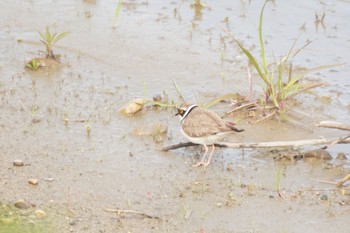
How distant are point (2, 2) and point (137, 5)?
2.02 m

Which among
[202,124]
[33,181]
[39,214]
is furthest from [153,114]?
[39,214]

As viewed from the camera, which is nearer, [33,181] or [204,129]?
[33,181]

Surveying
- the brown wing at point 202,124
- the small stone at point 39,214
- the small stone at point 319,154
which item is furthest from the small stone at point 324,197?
the small stone at point 39,214

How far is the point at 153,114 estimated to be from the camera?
27.6 ft

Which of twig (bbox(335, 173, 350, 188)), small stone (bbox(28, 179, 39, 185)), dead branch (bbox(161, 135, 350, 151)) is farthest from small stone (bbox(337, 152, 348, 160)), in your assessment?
small stone (bbox(28, 179, 39, 185))

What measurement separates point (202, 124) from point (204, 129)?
65mm

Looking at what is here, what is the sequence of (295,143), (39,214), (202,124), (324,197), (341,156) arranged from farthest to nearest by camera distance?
1. (341,156)
2. (202,124)
3. (295,143)
4. (324,197)
5. (39,214)

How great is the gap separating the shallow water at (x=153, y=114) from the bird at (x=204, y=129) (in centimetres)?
21

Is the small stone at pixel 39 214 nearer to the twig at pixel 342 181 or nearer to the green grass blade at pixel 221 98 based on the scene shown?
the twig at pixel 342 181

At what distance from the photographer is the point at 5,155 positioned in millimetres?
7230

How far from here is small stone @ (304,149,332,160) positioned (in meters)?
7.39

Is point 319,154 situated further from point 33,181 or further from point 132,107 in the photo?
point 33,181

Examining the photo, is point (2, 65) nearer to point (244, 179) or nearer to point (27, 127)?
point (27, 127)

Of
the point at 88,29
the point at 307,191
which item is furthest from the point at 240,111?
the point at 88,29
